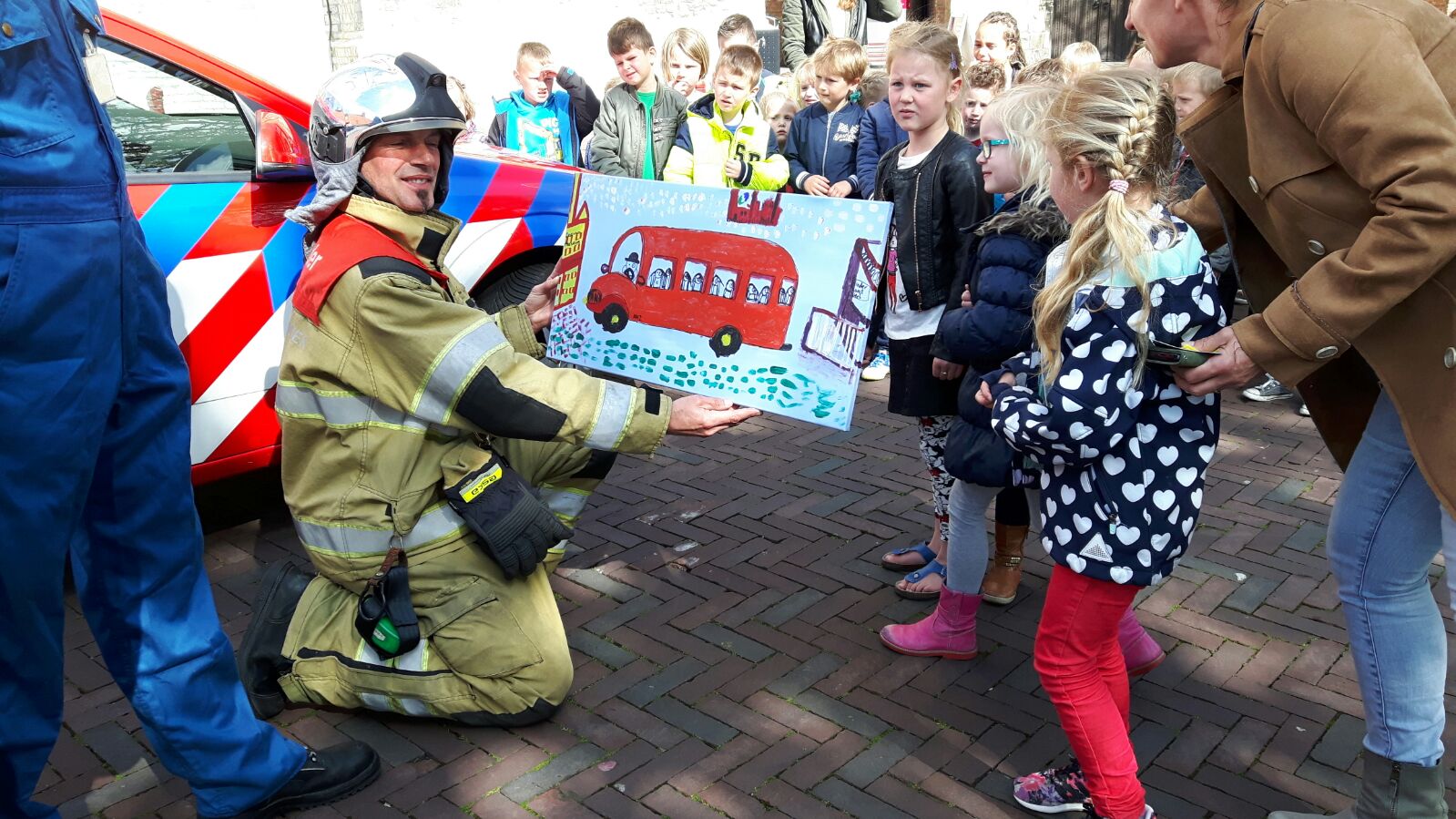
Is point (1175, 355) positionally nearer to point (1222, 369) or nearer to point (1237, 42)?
point (1222, 369)

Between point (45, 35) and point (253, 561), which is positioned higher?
point (45, 35)

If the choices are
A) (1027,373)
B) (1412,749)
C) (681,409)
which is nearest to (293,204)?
(681,409)

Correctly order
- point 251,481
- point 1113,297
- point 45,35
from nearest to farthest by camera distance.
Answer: point 45,35 → point 1113,297 → point 251,481

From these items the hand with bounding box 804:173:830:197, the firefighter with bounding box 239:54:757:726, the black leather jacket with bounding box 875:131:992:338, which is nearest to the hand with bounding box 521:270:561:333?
the firefighter with bounding box 239:54:757:726

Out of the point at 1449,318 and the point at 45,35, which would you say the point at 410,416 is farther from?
the point at 1449,318

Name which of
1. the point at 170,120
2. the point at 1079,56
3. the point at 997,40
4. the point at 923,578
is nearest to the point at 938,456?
the point at 923,578

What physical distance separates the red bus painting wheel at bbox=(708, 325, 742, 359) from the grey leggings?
81cm

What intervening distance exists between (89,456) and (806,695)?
6.29 feet

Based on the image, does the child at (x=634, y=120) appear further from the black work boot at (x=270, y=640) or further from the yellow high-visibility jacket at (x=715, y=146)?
the black work boot at (x=270, y=640)

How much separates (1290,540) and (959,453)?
1.84m

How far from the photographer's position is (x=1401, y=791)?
8.16ft

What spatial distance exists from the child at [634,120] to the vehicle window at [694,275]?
374cm

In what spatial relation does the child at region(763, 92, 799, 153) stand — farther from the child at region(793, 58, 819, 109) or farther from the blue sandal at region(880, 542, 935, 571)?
the blue sandal at region(880, 542, 935, 571)

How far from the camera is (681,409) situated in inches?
120
